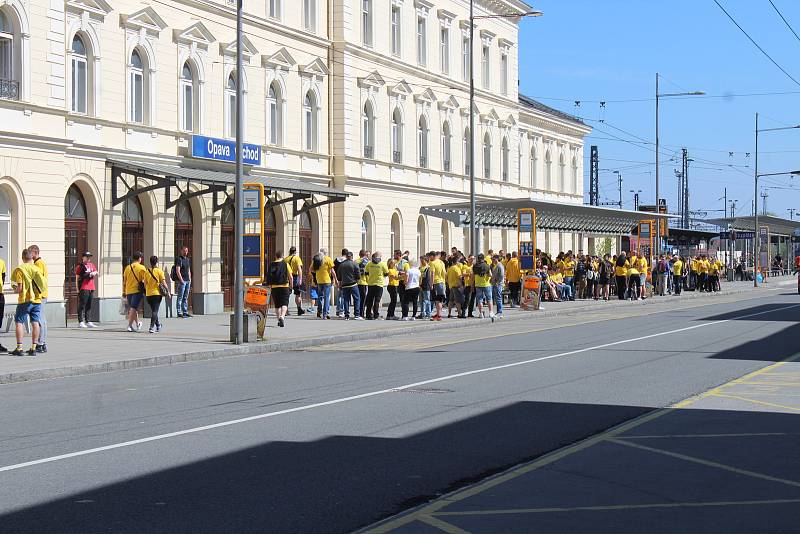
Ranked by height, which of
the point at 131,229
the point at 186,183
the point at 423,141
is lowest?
the point at 131,229

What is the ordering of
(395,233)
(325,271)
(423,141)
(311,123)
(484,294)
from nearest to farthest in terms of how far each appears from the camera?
(325,271) < (484,294) < (311,123) < (395,233) < (423,141)

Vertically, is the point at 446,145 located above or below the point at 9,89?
above

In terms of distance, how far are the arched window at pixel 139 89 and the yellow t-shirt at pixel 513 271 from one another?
1354 centimetres

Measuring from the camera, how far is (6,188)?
26.5 meters

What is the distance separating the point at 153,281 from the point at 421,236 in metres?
25.8

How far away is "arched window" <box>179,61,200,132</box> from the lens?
33906mm

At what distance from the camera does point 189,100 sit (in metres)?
34.2

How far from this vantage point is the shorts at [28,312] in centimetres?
1977

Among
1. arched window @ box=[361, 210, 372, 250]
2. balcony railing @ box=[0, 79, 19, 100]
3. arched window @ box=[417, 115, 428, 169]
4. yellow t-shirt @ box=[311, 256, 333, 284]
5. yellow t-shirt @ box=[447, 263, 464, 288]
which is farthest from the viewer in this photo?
arched window @ box=[417, 115, 428, 169]

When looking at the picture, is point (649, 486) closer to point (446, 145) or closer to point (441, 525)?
point (441, 525)

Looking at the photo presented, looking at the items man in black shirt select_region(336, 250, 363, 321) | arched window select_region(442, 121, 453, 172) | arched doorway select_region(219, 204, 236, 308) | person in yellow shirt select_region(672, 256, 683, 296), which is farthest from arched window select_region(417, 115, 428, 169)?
man in black shirt select_region(336, 250, 363, 321)

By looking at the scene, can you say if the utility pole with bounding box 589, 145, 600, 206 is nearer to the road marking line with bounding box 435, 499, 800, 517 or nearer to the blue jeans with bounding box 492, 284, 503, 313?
the blue jeans with bounding box 492, 284, 503, 313

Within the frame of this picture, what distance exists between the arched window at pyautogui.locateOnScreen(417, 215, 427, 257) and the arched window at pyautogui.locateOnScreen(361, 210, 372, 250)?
5208 mm

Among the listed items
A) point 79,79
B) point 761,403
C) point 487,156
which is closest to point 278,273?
point 79,79
